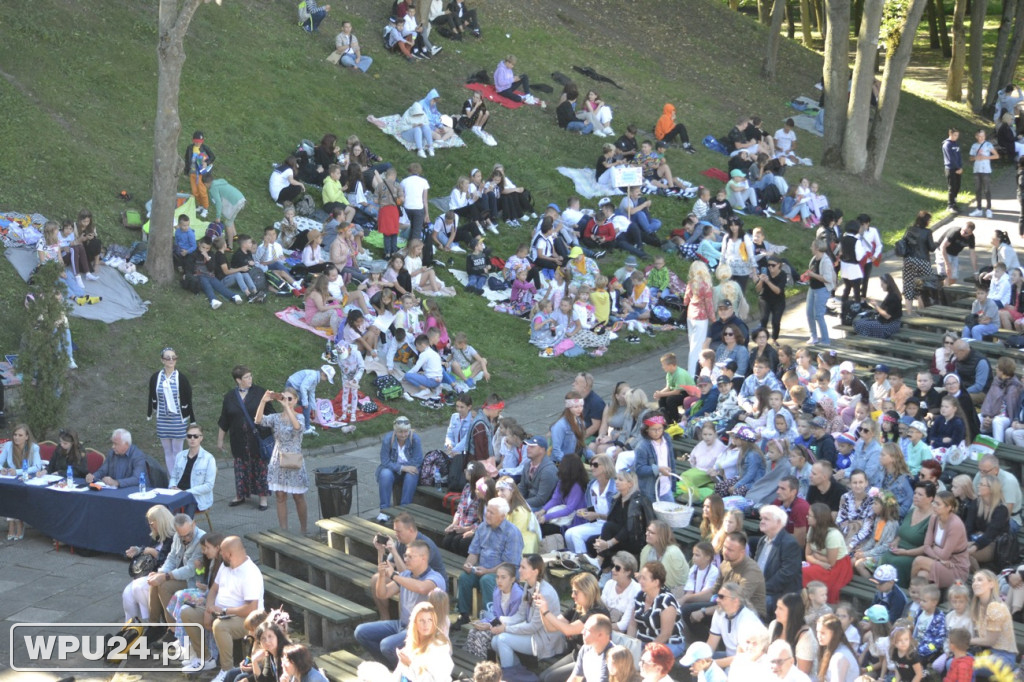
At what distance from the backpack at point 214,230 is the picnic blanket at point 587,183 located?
25.9 feet

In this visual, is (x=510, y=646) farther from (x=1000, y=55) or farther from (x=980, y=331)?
(x=1000, y=55)

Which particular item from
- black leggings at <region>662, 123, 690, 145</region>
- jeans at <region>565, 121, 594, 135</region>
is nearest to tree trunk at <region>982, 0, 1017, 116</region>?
black leggings at <region>662, 123, 690, 145</region>

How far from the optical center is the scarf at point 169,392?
49.0 ft

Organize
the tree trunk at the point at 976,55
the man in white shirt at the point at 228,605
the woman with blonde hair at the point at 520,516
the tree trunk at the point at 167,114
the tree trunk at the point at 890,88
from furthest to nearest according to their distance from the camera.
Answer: the tree trunk at the point at 976,55 < the tree trunk at the point at 890,88 < the tree trunk at the point at 167,114 < the woman with blonde hair at the point at 520,516 < the man in white shirt at the point at 228,605

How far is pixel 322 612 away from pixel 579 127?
18689 millimetres

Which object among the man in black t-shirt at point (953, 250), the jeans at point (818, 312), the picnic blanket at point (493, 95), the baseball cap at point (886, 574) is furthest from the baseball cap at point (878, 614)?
the picnic blanket at point (493, 95)

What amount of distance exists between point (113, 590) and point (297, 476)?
226 cm

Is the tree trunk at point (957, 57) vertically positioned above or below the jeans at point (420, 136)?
above

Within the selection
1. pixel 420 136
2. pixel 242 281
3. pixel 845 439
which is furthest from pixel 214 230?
pixel 845 439

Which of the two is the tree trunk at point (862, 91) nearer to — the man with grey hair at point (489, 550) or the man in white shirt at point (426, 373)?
the man in white shirt at point (426, 373)

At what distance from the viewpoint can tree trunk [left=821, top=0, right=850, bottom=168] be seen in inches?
1137

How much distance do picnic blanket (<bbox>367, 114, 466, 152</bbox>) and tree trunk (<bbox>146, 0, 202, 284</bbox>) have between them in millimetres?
7084

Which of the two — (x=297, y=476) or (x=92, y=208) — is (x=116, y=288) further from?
(x=297, y=476)

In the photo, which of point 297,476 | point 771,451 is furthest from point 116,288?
Answer: point 771,451
